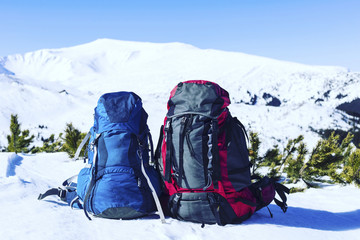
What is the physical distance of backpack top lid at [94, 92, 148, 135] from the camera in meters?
2.23

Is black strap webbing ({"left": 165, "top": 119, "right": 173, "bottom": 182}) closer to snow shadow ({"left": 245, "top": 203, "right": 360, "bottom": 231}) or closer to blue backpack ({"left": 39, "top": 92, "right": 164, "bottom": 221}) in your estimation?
blue backpack ({"left": 39, "top": 92, "right": 164, "bottom": 221})

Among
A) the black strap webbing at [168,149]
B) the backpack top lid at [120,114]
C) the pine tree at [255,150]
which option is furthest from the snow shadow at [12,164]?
the pine tree at [255,150]

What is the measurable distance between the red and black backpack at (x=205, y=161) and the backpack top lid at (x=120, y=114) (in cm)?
24

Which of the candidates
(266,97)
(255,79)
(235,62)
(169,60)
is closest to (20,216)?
(266,97)

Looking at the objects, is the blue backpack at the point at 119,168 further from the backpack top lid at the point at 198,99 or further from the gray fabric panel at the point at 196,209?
the backpack top lid at the point at 198,99

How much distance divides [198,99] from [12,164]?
353 cm

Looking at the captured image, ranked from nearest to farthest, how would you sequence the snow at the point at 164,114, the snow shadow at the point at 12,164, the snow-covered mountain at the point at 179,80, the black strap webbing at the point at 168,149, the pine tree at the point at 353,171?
the snow at the point at 164,114 → the black strap webbing at the point at 168,149 → the snow shadow at the point at 12,164 → the pine tree at the point at 353,171 → the snow-covered mountain at the point at 179,80

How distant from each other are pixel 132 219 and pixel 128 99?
0.94 m

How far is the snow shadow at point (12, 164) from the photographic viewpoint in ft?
12.2

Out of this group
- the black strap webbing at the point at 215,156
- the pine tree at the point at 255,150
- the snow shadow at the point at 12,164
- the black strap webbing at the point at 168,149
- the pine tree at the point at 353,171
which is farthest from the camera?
the pine tree at the point at 255,150

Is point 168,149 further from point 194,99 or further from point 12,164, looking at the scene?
point 12,164

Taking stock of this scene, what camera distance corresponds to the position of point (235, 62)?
41000 millimetres

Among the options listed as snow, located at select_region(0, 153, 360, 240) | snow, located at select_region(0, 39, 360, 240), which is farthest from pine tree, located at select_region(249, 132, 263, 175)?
snow, located at select_region(0, 153, 360, 240)

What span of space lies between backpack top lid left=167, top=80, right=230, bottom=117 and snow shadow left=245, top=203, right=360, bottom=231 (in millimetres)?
960
